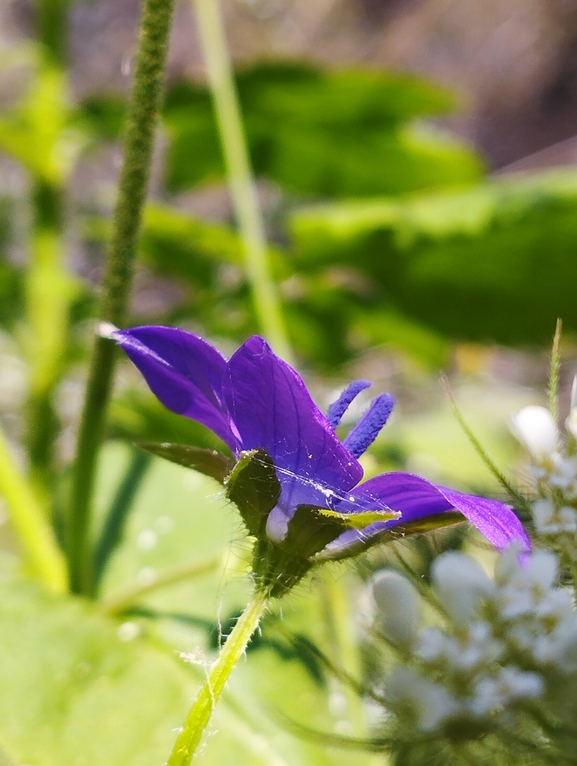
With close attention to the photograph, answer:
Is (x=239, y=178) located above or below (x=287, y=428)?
above

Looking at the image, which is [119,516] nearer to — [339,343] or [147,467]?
[147,467]

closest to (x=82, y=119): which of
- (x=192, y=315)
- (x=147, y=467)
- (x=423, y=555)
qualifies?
(x=192, y=315)

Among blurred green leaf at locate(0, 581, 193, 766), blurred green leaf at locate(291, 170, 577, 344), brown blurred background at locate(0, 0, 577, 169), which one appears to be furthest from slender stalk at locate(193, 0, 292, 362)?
brown blurred background at locate(0, 0, 577, 169)

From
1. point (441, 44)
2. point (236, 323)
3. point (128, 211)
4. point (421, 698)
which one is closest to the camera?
point (421, 698)

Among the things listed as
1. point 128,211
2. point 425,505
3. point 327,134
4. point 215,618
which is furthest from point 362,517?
point 327,134

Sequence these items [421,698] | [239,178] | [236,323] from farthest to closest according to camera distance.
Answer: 1. [236,323]
2. [239,178]
3. [421,698]

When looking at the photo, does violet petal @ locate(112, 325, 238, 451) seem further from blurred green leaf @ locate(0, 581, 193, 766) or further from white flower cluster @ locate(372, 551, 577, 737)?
blurred green leaf @ locate(0, 581, 193, 766)

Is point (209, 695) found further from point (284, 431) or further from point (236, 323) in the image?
point (236, 323)
